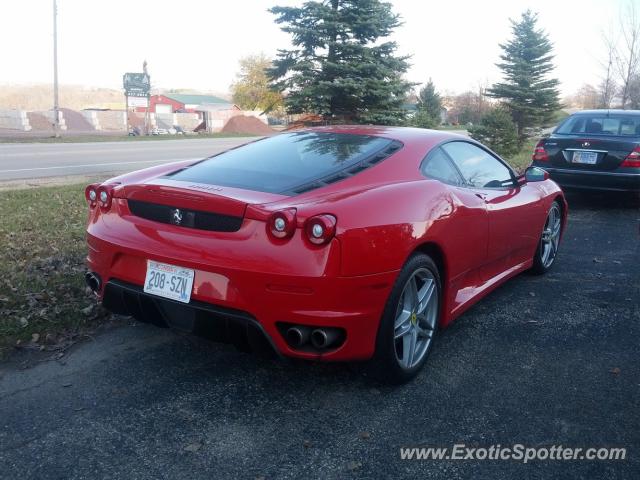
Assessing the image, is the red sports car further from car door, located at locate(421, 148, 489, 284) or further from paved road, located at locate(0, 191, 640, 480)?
paved road, located at locate(0, 191, 640, 480)

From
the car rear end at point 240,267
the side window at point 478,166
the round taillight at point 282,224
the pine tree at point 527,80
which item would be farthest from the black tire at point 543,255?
the pine tree at point 527,80

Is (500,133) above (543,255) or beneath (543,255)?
above

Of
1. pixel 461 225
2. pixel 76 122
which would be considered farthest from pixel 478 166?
pixel 76 122

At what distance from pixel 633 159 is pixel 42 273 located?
7.71 metres

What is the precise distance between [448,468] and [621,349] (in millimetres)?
1935

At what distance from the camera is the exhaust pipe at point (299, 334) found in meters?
2.96

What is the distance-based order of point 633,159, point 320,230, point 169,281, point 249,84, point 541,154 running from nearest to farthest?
point 320,230 → point 169,281 → point 633,159 → point 541,154 → point 249,84

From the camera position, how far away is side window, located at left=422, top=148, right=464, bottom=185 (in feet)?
12.8

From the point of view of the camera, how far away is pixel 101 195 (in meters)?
3.59

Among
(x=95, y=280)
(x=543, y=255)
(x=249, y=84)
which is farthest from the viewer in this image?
(x=249, y=84)

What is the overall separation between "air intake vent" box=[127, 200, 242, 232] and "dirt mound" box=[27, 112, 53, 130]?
53.8 metres

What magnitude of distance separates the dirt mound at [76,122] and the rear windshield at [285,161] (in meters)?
55.4

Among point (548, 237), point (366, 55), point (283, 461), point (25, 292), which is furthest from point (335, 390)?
point (366, 55)

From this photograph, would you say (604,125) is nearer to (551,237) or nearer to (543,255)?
(551,237)
